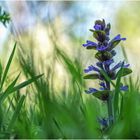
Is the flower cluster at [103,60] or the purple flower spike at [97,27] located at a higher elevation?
the purple flower spike at [97,27]

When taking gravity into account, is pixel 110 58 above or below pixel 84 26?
below

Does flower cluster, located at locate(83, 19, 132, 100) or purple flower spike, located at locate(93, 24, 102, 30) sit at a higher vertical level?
purple flower spike, located at locate(93, 24, 102, 30)

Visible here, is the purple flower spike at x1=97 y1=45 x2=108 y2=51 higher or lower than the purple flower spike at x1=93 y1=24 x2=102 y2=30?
below

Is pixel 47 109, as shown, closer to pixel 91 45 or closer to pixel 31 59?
pixel 91 45

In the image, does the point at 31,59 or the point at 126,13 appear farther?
the point at 126,13

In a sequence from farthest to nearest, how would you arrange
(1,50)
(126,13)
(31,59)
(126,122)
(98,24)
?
(126,13) → (1,50) → (31,59) → (98,24) → (126,122)

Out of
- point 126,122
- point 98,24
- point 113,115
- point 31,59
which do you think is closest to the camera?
point 126,122

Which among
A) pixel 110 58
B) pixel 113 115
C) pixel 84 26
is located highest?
pixel 84 26

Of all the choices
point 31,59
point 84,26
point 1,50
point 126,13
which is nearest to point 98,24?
point 31,59

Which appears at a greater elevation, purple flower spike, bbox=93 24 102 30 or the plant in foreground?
purple flower spike, bbox=93 24 102 30

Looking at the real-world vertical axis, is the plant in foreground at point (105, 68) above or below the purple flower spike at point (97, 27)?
below

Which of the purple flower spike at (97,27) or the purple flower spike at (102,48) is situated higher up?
the purple flower spike at (97,27)
